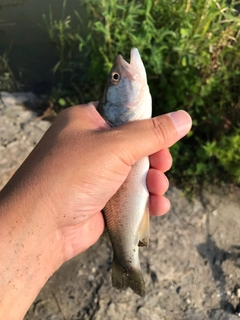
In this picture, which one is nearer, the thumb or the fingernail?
the thumb

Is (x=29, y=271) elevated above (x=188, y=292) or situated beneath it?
elevated above

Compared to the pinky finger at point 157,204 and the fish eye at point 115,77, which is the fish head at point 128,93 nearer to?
the fish eye at point 115,77

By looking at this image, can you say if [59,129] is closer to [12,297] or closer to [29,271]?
[29,271]

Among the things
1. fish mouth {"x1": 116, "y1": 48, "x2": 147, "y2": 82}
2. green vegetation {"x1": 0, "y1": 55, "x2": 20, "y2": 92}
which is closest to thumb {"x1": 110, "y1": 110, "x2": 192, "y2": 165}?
fish mouth {"x1": 116, "y1": 48, "x2": 147, "y2": 82}

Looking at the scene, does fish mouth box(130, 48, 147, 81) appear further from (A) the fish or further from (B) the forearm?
(B) the forearm

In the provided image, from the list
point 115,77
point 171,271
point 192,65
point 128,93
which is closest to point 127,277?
point 171,271

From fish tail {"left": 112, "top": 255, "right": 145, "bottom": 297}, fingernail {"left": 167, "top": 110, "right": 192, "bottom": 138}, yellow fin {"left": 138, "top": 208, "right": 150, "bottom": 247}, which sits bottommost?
fish tail {"left": 112, "top": 255, "right": 145, "bottom": 297}

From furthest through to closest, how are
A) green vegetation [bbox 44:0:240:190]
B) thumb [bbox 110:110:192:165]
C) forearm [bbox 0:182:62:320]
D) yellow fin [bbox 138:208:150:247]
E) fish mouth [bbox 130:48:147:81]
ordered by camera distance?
green vegetation [bbox 44:0:240:190] → yellow fin [bbox 138:208:150:247] → fish mouth [bbox 130:48:147:81] → thumb [bbox 110:110:192:165] → forearm [bbox 0:182:62:320]

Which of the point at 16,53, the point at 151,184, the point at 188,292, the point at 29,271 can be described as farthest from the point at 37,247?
the point at 16,53
